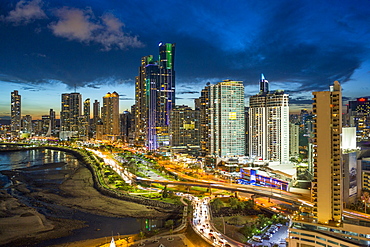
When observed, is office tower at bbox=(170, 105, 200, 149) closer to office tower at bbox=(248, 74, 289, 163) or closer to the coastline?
office tower at bbox=(248, 74, 289, 163)

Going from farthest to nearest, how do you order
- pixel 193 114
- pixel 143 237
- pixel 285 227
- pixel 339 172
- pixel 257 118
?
pixel 193 114
pixel 257 118
pixel 285 227
pixel 143 237
pixel 339 172

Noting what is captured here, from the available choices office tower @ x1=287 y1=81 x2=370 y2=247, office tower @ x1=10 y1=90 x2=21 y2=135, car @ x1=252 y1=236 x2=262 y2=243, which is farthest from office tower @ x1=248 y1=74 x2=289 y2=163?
office tower @ x1=10 y1=90 x2=21 y2=135

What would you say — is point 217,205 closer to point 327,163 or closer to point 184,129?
point 327,163

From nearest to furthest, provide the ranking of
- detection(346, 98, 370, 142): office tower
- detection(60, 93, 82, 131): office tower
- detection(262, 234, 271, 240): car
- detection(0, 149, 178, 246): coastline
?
detection(262, 234, 271, 240): car
detection(0, 149, 178, 246): coastline
detection(346, 98, 370, 142): office tower
detection(60, 93, 82, 131): office tower

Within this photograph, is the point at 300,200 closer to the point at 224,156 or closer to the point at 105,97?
the point at 224,156

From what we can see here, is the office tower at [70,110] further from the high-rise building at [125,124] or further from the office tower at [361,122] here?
the office tower at [361,122]

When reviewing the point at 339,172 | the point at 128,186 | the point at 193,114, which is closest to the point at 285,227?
the point at 339,172
